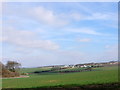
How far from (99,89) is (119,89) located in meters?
1.56

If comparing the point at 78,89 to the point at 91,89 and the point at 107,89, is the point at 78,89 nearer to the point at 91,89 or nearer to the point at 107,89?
the point at 91,89

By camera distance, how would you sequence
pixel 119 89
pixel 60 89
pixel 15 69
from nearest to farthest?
1. pixel 119 89
2. pixel 60 89
3. pixel 15 69

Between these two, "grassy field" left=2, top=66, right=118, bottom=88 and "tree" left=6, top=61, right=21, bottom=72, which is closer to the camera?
"grassy field" left=2, top=66, right=118, bottom=88

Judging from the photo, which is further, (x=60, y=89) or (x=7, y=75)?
(x=7, y=75)

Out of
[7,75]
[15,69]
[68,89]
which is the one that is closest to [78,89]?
[68,89]

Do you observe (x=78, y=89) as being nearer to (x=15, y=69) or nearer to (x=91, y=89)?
(x=91, y=89)

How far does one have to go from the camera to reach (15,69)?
73812 millimetres

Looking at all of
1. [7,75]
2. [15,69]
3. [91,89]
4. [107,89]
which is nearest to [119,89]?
[107,89]

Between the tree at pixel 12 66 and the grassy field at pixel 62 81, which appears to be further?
the tree at pixel 12 66

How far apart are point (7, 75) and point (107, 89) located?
50693 mm

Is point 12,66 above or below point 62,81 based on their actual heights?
above

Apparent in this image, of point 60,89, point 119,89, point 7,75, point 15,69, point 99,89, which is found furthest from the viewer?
point 15,69

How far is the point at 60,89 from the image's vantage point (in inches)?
727

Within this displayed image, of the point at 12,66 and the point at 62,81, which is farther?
the point at 12,66
